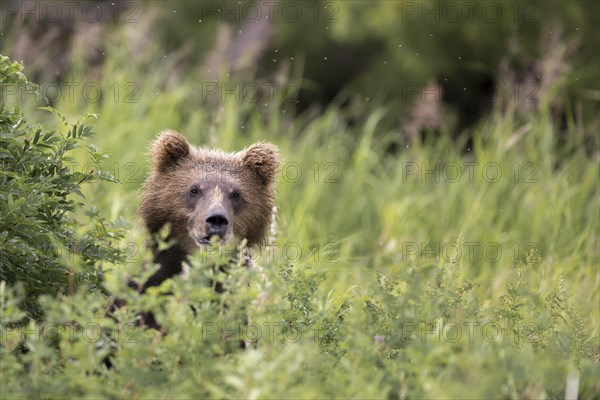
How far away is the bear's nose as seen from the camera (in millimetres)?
6004

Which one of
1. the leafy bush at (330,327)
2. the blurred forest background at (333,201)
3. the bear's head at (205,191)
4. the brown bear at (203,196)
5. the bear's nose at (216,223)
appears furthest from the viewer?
the bear's head at (205,191)

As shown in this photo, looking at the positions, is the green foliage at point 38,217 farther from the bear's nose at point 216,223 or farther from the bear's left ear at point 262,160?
the bear's left ear at point 262,160

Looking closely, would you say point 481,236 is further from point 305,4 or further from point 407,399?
point 305,4

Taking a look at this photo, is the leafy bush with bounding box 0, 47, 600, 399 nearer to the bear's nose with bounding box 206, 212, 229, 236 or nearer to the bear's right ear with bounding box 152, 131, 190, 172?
the bear's nose with bounding box 206, 212, 229, 236

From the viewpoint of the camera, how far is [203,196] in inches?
249

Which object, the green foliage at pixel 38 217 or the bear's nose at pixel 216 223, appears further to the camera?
the bear's nose at pixel 216 223

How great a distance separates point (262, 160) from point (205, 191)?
49cm

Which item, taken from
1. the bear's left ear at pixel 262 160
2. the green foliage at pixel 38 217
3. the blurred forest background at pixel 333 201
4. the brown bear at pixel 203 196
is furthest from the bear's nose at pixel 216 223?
the green foliage at pixel 38 217

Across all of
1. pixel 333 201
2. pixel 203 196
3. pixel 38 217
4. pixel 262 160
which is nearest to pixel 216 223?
pixel 203 196

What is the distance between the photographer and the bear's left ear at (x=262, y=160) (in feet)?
21.8

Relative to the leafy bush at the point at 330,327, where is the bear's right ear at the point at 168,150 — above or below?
above

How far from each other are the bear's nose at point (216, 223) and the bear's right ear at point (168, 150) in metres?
0.75

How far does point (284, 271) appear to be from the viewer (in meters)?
5.00

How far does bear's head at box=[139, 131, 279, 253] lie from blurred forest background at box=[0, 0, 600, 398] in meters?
0.21
